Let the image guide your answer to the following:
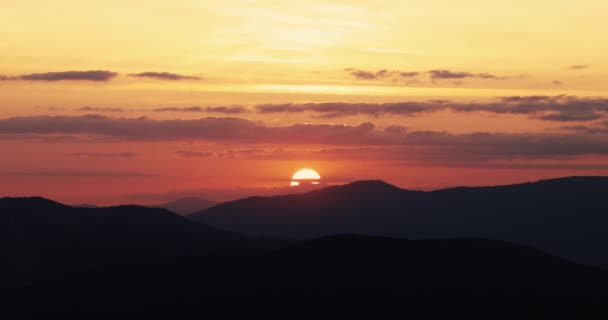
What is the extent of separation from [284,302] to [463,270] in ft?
69.8

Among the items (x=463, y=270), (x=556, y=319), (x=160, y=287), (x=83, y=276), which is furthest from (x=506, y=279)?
(x=83, y=276)

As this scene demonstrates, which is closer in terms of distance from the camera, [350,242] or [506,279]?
[506,279]

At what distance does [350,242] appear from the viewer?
122 m

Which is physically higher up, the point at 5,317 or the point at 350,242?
the point at 350,242

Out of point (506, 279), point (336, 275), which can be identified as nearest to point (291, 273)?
point (336, 275)

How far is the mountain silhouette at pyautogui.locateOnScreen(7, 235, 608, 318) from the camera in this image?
10006cm

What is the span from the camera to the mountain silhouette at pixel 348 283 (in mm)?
100062

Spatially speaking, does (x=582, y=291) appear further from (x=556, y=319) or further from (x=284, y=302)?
(x=284, y=302)

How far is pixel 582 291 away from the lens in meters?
103

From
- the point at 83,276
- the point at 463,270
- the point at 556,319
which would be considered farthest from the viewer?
the point at 83,276

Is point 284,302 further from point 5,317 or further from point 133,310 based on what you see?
point 5,317

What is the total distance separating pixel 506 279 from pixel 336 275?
1861 cm

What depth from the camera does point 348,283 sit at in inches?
4193

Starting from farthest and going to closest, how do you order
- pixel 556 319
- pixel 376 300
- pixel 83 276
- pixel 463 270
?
pixel 83 276 < pixel 463 270 < pixel 376 300 < pixel 556 319
